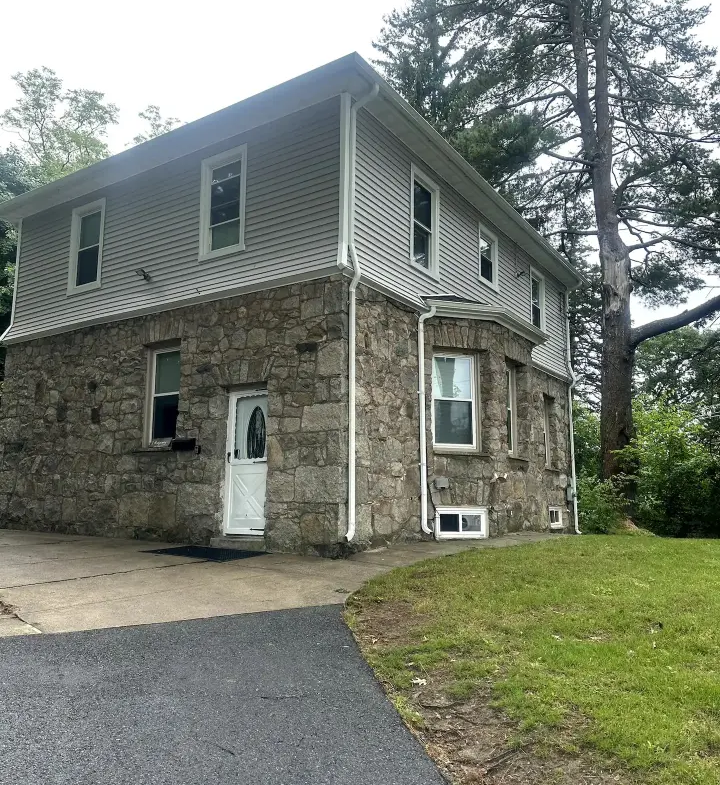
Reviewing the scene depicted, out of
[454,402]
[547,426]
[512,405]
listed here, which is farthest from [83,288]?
[547,426]

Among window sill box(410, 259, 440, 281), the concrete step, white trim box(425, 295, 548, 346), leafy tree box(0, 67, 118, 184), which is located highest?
leafy tree box(0, 67, 118, 184)

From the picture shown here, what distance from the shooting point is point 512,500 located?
9.92 metres

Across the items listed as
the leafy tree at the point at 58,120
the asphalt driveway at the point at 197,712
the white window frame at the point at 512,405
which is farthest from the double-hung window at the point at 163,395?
the leafy tree at the point at 58,120

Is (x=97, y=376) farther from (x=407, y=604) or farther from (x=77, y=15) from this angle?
(x=407, y=604)

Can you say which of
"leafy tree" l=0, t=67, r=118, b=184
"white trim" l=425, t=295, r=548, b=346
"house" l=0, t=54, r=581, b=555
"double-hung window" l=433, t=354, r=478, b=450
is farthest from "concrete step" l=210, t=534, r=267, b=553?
"leafy tree" l=0, t=67, r=118, b=184

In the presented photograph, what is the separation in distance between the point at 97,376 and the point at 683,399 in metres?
24.6

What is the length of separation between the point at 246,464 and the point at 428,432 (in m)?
2.52

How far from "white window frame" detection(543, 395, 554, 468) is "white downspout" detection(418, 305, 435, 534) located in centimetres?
482

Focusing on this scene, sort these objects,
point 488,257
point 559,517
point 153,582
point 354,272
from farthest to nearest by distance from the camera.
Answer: point 559,517
point 488,257
point 354,272
point 153,582

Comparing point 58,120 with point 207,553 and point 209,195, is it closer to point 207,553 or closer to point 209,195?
point 209,195

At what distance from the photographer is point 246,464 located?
844 cm

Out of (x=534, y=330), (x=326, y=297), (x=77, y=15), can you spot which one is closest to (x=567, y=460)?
(x=534, y=330)

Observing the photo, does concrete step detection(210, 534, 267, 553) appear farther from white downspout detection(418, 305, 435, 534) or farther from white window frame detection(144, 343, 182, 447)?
white downspout detection(418, 305, 435, 534)

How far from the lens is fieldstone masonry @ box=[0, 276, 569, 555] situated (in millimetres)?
7738
